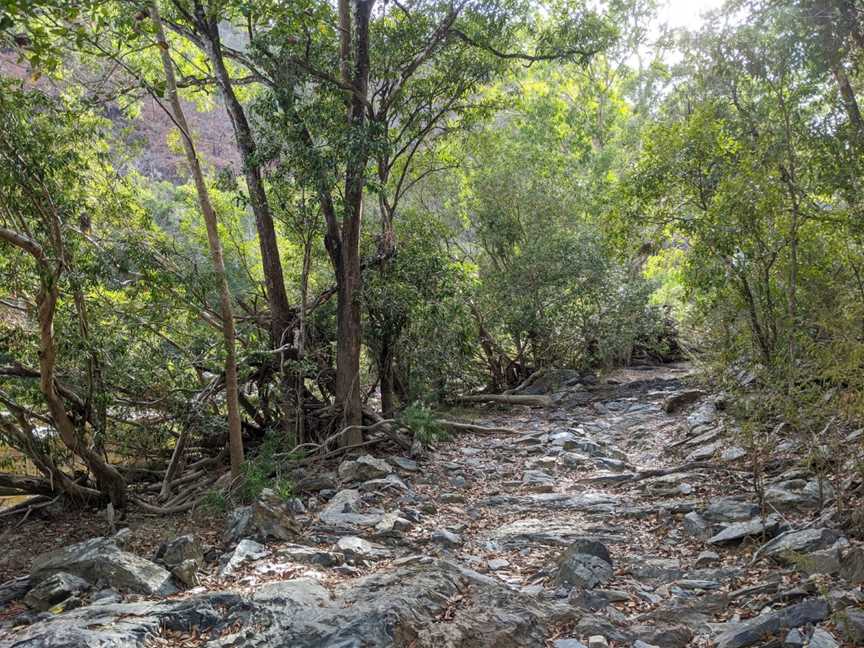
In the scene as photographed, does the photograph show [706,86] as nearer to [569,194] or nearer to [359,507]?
A: [359,507]

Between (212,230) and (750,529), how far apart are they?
519 centimetres

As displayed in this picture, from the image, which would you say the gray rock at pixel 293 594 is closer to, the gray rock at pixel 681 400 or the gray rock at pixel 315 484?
the gray rock at pixel 315 484

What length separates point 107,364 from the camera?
7.28 m

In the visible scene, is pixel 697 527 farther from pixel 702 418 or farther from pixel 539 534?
pixel 702 418

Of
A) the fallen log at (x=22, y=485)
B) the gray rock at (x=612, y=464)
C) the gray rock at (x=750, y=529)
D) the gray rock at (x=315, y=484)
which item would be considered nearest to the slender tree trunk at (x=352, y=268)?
the gray rock at (x=315, y=484)

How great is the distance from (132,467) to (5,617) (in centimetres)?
414

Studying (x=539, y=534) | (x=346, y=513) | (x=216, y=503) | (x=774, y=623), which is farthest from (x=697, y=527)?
(x=216, y=503)

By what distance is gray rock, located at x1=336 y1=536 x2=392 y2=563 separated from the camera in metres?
5.62

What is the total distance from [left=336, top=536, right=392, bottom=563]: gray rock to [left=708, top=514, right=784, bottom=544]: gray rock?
2.71 metres

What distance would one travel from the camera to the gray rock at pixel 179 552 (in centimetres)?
533

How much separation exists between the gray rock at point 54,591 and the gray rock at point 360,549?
76.7 inches

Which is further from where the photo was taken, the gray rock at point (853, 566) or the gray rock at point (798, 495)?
the gray rock at point (798, 495)

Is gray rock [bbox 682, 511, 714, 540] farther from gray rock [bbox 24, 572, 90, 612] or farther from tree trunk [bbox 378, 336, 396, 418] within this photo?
tree trunk [bbox 378, 336, 396, 418]

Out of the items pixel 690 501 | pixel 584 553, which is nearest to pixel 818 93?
pixel 690 501
